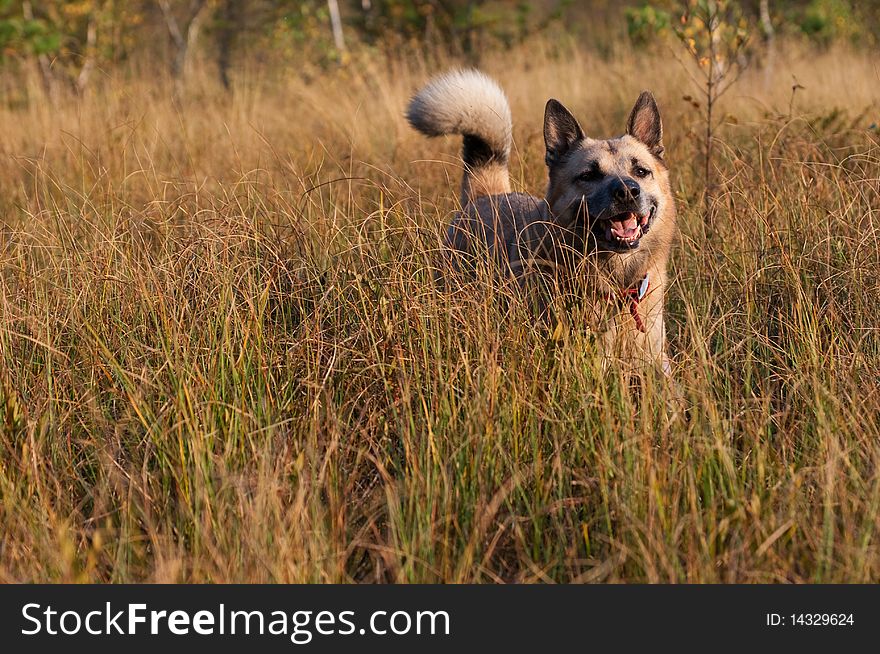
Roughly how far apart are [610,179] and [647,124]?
440mm

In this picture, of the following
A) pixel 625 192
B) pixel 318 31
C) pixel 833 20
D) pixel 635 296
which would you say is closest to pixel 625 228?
pixel 625 192

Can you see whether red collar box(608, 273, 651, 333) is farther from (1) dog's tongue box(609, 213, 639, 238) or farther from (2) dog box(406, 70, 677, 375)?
(1) dog's tongue box(609, 213, 639, 238)

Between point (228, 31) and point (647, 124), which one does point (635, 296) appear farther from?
point (228, 31)

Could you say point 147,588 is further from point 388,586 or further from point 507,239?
point 507,239

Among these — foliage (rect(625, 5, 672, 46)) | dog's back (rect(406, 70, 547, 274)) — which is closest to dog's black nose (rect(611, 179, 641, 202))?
dog's back (rect(406, 70, 547, 274))

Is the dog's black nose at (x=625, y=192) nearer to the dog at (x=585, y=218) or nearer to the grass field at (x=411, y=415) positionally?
the dog at (x=585, y=218)

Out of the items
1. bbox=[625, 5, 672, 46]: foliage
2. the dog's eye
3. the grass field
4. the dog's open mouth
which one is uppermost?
bbox=[625, 5, 672, 46]: foliage

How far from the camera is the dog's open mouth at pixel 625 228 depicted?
11.1ft

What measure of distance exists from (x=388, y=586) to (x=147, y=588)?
52 centimetres

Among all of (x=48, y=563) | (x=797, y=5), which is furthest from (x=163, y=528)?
(x=797, y=5)

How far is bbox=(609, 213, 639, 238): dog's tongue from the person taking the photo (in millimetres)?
3424

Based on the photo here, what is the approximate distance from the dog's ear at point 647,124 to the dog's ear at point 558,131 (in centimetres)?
22

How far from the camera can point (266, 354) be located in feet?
9.29

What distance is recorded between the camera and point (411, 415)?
2.47m
